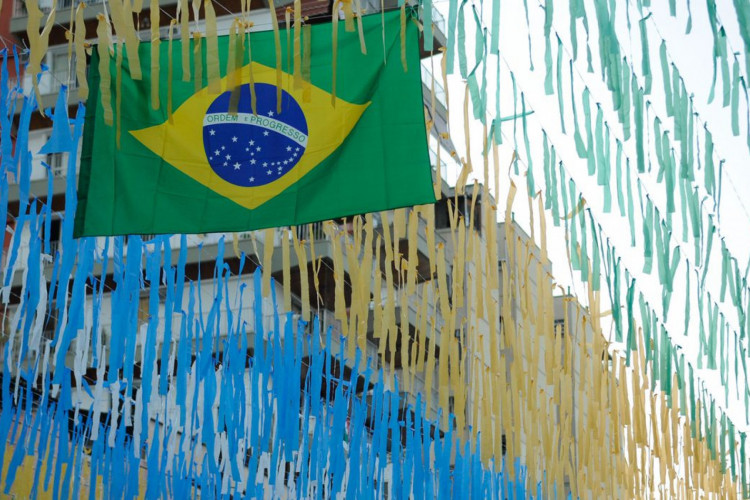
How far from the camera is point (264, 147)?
8.16 meters

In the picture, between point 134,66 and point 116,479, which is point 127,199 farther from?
point 116,479

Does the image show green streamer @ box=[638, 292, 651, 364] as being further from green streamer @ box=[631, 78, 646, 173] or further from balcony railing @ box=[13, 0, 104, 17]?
balcony railing @ box=[13, 0, 104, 17]

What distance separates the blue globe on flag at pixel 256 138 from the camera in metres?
8.05

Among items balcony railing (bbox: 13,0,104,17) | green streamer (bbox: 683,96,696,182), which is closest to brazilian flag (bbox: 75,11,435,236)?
green streamer (bbox: 683,96,696,182)

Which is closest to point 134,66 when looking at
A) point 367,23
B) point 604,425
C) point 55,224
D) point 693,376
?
point 367,23

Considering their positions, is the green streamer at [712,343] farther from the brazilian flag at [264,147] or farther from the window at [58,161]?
the window at [58,161]

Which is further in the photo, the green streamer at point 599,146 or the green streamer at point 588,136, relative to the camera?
the green streamer at point 599,146

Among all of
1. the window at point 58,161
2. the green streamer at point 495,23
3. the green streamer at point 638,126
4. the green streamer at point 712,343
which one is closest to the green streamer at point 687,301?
the green streamer at point 712,343

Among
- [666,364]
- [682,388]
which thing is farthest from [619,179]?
[682,388]

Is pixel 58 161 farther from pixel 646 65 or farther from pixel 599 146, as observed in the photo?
pixel 646 65

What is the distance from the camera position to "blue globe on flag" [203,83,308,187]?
26.4 ft

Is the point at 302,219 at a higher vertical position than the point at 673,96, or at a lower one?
lower

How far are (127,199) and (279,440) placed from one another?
470cm

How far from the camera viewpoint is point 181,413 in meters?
11.6
